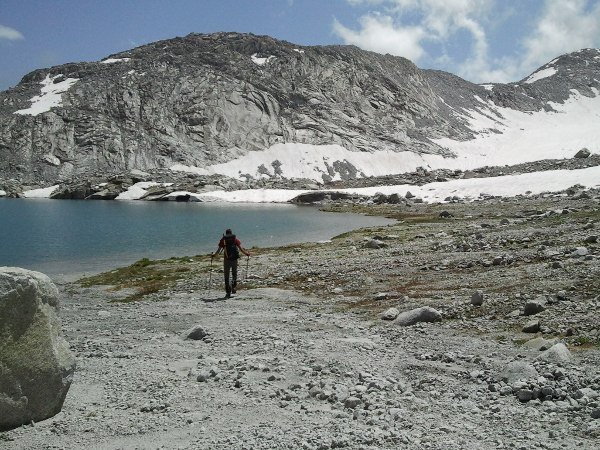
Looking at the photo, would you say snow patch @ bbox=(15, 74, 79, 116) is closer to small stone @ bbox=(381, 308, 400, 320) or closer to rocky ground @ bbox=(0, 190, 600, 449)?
rocky ground @ bbox=(0, 190, 600, 449)

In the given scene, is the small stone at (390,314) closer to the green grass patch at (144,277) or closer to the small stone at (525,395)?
the small stone at (525,395)

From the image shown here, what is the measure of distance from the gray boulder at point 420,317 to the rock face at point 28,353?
971 centimetres

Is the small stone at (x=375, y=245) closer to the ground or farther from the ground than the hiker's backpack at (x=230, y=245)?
closer to the ground

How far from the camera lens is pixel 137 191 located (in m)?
132

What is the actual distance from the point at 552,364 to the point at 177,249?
39.6m

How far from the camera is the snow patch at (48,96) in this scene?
166875mm

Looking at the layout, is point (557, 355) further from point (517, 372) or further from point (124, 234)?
point (124, 234)

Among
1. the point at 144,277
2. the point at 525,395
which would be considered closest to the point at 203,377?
the point at 525,395

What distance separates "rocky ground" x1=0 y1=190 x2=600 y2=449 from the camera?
28.1 ft

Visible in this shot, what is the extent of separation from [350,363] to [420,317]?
4.31 meters

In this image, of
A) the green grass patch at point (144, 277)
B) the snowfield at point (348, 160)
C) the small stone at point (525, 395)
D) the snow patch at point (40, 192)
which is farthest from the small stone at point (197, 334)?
the snowfield at point (348, 160)

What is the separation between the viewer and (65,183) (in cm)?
13862

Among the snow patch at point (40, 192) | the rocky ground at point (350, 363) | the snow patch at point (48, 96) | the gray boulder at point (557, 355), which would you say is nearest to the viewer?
the rocky ground at point (350, 363)

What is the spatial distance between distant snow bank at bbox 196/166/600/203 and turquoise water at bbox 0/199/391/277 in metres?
29.8
